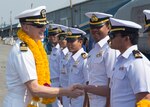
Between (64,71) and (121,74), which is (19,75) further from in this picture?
(64,71)

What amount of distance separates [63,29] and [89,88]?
306 cm

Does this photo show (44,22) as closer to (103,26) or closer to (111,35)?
(111,35)

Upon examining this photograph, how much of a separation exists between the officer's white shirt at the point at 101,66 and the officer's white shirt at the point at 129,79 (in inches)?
26.3

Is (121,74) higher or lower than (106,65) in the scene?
higher

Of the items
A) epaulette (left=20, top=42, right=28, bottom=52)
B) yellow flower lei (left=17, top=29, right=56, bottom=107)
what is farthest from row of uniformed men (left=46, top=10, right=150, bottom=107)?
epaulette (left=20, top=42, right=28, bottom=52)

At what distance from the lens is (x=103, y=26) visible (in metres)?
4.68

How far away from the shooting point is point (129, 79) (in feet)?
11.5

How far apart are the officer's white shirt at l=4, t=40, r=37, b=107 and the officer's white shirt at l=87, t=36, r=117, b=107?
1090mm

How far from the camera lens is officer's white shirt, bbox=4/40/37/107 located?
3467mm

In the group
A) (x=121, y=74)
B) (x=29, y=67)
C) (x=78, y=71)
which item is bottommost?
(x=78, y=71)

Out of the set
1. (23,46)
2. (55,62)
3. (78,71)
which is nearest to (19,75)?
(23,46)

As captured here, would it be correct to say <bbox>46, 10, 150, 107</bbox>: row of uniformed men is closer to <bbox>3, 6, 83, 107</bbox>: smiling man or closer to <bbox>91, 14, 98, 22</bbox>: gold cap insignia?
<bbox>91, 14, 98, 22</bbox>: gold cap insignia

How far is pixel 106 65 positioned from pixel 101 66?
0.07 m

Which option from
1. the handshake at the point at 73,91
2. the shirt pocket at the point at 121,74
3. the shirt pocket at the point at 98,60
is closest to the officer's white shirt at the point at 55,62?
the shirt pocket at the point at 98,60
